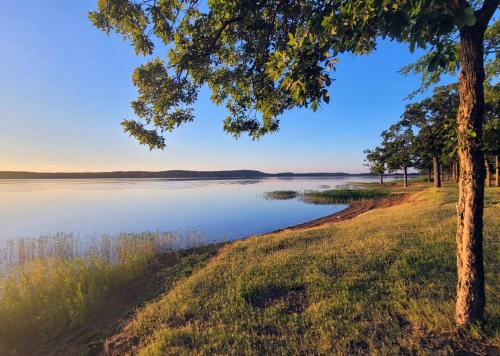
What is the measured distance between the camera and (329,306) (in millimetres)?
5738

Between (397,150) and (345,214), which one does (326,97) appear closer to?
(345,214)

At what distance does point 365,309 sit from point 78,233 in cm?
2483

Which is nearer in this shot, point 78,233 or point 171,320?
point 171,320

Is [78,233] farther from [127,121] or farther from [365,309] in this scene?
[365,309]

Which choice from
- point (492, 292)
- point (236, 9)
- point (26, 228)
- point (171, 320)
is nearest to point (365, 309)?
point (492, 292)

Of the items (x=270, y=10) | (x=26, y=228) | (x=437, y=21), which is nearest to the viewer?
(x=437, y=21)

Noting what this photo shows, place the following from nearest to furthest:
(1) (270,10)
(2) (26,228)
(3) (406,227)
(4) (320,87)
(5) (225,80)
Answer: (4) (320,87), (1) (270,10), (5) (225,80), (3) (406,227), (2) (26,228)

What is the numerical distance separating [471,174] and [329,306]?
3661mm

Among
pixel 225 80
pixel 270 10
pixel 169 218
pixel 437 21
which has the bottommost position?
pixel 169 218

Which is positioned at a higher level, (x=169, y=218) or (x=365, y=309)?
(x=365, y=309)

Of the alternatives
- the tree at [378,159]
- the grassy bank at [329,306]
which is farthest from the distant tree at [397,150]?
the grassy bank at [329,306]

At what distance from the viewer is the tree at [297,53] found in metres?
3.13

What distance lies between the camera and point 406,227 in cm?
1228

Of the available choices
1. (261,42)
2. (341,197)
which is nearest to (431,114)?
(341,197)
